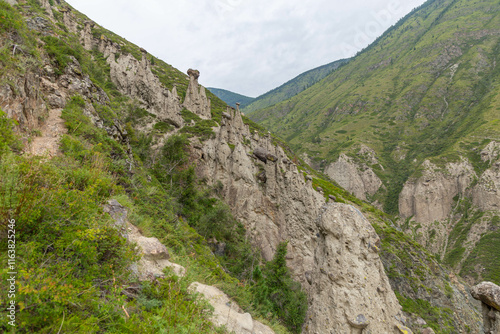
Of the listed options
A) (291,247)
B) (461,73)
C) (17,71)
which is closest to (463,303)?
(291,247)

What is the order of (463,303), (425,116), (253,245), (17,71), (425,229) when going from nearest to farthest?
(17,71)
(253,245)
(463,303)
(425,229)
(425,116)

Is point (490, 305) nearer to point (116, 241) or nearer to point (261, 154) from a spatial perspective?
point (116, 241)

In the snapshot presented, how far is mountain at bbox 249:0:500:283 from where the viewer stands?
72.0 meters

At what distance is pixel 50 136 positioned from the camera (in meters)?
8.12

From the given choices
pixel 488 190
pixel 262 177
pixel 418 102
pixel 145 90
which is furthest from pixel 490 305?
pixel 418 102

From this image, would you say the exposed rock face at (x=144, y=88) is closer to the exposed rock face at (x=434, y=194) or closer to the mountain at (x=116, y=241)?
the mountain at (x=116, y=241)

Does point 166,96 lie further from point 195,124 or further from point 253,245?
point 253,245

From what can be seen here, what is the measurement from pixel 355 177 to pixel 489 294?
328ft

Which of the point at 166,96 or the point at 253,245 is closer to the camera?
the point at 253,245

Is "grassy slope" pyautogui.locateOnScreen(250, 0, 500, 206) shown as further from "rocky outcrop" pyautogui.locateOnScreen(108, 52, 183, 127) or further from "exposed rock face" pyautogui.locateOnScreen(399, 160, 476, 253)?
"rocky outcrop" pyautogui.locateOnScreen(108, 52, 183, 127)

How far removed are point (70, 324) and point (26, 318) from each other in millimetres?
415

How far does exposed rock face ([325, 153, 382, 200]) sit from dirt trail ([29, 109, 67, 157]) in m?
106

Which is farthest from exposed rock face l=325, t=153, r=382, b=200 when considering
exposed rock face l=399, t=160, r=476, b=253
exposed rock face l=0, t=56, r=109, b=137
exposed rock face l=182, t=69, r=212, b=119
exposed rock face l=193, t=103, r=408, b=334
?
exposed rock face l=0, t=56, r=109, b=137

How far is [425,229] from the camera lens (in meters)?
77.1
